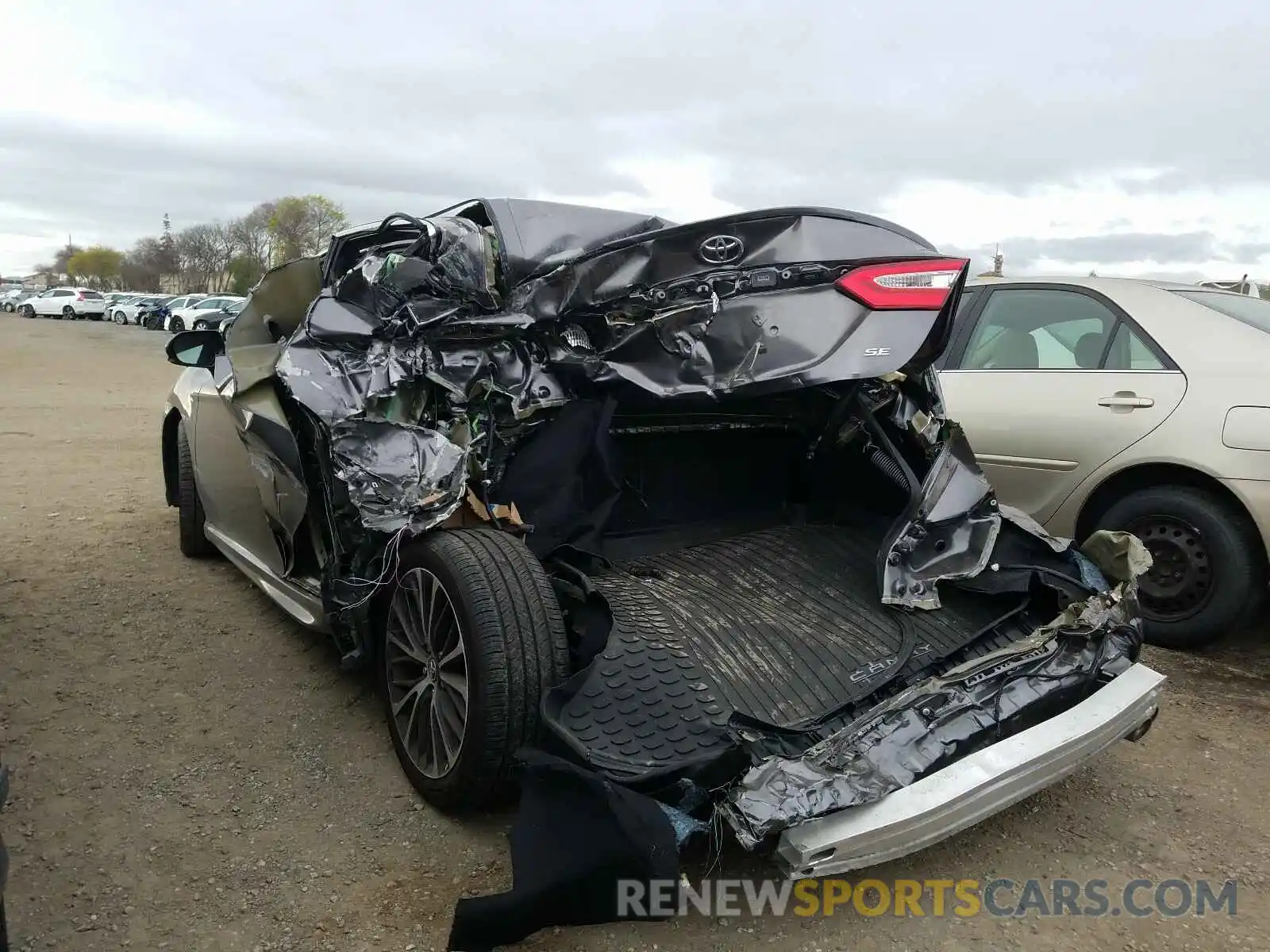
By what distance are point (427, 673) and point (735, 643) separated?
0.93m

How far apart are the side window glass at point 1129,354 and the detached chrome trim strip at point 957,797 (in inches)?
85.6

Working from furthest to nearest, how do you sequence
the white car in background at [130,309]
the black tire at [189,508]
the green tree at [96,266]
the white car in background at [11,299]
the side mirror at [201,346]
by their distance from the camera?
1. the green tree at [96,266]
2. the white car in background at [11,299]
3. the white car in background at [130,309]
4. the black tire at [189,508]
5. the side mirror at [201,346]

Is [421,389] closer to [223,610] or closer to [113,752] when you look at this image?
[113,752]

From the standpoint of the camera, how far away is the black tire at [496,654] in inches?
97.6

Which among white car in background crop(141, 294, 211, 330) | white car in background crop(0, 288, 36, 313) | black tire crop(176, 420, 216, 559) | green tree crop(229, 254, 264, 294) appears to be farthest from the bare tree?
black tire crop(176, 420, 216, 559)

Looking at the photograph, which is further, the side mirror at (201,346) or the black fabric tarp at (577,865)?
the side mirror at (201,346)

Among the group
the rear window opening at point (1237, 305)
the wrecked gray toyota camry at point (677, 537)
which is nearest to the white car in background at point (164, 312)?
the wrecked gray toyota camry at point (677, 537)

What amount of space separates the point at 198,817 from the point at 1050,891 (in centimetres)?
244

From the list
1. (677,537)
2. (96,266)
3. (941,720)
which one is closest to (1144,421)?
(677,537)

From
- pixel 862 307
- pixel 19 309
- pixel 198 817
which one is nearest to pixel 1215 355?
pixel 862 307

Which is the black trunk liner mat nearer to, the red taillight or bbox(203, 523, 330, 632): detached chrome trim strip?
the red taillight

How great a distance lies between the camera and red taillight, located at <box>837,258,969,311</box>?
9.21 feet

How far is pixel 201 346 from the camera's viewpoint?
4414 mm

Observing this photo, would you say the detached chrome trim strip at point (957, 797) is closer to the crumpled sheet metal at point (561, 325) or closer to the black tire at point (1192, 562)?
the crumpled sheet metal at point (561, 325)
